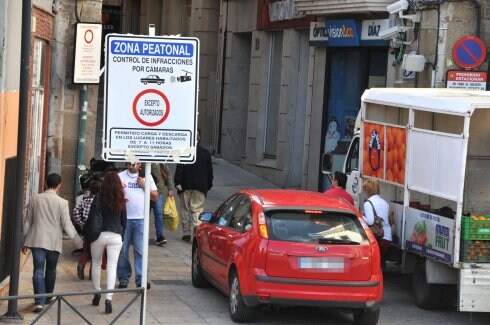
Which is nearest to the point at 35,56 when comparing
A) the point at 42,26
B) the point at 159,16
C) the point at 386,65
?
the point at 42,26

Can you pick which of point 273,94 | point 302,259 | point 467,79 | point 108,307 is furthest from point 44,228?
point 273,94

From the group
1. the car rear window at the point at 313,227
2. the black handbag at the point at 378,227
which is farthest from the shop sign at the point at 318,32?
the car rear window at the point at 313,227

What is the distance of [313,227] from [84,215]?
3454mm

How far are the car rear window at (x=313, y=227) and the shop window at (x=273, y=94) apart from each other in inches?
631

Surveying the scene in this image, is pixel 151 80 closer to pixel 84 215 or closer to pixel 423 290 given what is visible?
pixel 84 215

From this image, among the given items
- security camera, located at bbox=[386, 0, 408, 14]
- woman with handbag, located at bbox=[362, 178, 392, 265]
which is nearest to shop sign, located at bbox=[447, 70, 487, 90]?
security camera, located at bbox=[386, 0, 408, 14]

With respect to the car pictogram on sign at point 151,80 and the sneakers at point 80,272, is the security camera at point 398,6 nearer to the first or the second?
the sneakers at point 80,272

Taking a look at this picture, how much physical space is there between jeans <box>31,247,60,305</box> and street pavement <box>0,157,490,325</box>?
0.27 meters

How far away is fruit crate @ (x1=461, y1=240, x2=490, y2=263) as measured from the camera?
40.8 feet

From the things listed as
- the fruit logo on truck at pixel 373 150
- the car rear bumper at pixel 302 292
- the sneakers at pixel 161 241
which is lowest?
the sneakers at pixel 161 241

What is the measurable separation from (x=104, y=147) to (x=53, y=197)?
296 cm

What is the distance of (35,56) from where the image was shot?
15281mm

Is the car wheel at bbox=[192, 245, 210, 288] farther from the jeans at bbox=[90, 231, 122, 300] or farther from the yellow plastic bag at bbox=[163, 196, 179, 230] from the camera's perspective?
the jeans at bbox=[90, 231, 122, 300]

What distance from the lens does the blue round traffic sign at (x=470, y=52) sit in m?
19.8
